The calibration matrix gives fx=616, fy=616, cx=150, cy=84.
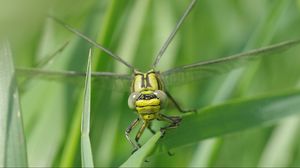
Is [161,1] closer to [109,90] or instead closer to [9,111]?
[109,90]

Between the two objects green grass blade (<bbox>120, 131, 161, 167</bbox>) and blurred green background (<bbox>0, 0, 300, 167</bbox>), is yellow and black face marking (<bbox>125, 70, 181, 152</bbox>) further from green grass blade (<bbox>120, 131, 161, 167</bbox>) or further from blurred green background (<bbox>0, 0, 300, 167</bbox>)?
green grass blade (<bbox>120, 131, 161, 167</bbox>)

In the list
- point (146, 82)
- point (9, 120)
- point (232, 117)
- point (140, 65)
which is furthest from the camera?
point (140, 65)

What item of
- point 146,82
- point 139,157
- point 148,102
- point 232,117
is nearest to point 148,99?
point 148,102

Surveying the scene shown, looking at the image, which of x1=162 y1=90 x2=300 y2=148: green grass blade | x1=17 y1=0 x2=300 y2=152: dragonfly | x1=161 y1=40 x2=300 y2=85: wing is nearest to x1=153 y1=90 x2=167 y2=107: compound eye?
x1=17 y1=0 x2=300 y2=152: dragonfly

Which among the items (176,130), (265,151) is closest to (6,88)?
(176,130)

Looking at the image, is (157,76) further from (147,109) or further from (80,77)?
(80,77)
